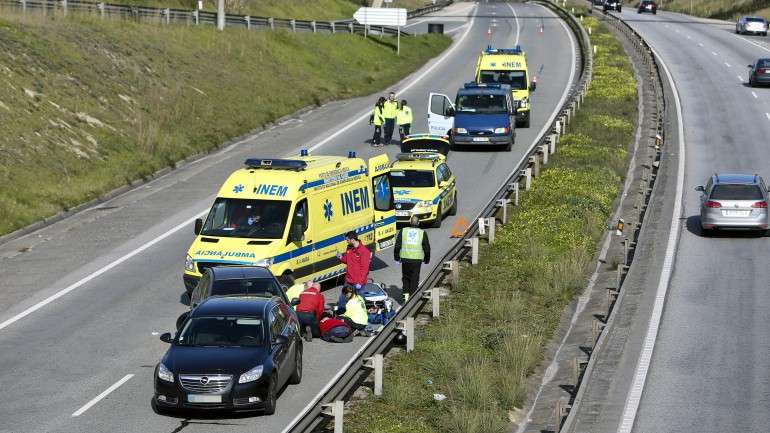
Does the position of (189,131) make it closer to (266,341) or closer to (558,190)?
(558,190)

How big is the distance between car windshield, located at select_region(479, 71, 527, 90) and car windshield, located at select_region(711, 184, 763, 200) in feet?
59.2

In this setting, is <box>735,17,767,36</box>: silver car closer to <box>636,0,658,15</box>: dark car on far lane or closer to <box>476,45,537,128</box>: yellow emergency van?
<box>636,0,658,15</box>: dark car on far lane

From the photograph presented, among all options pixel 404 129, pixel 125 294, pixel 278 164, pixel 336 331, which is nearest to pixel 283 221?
pixel 278 164

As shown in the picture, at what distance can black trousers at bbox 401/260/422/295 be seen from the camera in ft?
80.0

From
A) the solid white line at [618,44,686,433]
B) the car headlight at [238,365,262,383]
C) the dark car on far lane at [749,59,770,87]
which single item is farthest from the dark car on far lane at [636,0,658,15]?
the car headlight at [238,365,262,383]

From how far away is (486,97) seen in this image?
145 ft

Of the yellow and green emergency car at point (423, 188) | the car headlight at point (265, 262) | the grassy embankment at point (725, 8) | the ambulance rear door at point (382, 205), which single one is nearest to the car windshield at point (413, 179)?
the yellow and green emergency car at point (423, 188)

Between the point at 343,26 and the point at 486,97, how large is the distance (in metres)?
30.6

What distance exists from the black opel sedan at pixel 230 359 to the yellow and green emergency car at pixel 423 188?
1207cm

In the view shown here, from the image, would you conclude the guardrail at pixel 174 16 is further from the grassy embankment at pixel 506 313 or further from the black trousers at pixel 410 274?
the black trousers at pixel 410 274

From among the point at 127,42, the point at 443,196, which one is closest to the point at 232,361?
the point at 443,196

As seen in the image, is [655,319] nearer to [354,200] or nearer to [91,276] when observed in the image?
[354,200]

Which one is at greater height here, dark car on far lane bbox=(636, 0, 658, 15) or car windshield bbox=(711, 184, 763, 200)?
car windshield bbox=(711, 184, 763, 200)

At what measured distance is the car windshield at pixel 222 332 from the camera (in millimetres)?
18531
